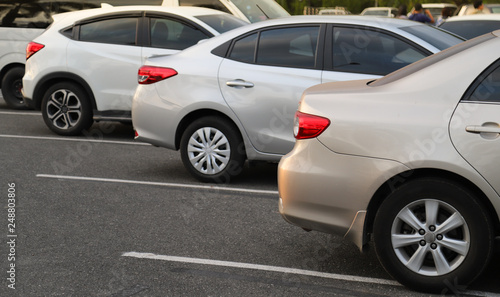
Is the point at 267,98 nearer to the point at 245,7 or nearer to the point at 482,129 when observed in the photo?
the point at 482,129

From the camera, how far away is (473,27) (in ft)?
41.4

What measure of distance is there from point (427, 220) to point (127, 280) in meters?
1.85

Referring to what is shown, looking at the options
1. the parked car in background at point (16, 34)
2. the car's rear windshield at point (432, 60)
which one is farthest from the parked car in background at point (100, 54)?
the car's rear windshield at point (432, 60)

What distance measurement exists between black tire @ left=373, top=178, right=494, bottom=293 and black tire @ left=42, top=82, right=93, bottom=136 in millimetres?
6931

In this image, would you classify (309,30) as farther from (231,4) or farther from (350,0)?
(350,0)

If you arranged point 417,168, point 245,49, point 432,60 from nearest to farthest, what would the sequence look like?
point 417,168 < point 432,60 < point 245,49

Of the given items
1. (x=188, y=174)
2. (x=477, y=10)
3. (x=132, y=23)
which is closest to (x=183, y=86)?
(x=188, y=174)

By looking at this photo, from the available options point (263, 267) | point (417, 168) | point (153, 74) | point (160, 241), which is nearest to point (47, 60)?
point (153, 74)

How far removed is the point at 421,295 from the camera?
15.4ft

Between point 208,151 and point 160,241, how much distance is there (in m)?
2.24

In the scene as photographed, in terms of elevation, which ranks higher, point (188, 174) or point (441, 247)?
point (441, 247)

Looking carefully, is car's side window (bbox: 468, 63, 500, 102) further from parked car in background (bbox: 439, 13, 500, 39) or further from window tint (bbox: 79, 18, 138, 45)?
parked car in background (bbox: 439, 13, 500, 39)

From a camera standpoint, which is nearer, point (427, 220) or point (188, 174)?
point (427, 220)

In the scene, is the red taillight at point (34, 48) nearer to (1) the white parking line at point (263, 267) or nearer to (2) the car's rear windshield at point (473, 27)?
(1) the white parking line at point (263, 267)
